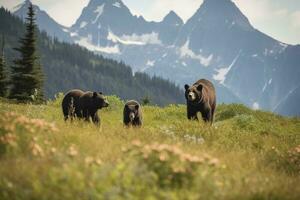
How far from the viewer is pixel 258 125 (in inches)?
879

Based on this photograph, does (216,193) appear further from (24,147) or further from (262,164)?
(262,164)

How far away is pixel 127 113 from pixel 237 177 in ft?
41.2

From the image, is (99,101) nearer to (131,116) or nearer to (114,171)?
(131,116)

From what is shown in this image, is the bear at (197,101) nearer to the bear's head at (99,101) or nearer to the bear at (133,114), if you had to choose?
the bear at (133,114)

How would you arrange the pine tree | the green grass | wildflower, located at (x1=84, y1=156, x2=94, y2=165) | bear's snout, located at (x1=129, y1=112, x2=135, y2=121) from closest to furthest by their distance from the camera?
the green grass → wildflower, located at (x1=84, y1=156, x2=94, y2=165) → bear's snout, located at (x1=129, y1=112, x2=135, y2=121) → the pine tree

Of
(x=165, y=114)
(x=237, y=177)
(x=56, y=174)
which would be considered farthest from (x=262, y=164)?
(x=165, y=114)

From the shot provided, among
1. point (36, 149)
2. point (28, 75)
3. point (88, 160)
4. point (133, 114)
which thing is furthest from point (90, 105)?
point (28, 75)

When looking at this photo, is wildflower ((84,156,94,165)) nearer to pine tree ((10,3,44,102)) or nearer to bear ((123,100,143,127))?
bear ((123,100,143,127))

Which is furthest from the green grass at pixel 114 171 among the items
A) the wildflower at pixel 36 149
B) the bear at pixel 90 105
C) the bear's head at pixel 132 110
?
the bear at pixel 90 105

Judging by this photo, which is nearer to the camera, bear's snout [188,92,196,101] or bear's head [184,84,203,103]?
bear's snout [188,92,196,101]

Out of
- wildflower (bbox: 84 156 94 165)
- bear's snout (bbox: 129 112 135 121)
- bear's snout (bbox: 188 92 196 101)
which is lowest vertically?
bear's snout (bbox: 129 112 135 121)

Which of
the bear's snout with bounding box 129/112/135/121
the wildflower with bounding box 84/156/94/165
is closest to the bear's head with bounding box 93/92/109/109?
the bear's snout with bounding box 129/112/135/121

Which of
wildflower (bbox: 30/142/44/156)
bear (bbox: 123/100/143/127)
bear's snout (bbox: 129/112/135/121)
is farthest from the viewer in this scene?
bear (bbox: 123/100/143/127)

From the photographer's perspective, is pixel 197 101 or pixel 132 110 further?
pixel 197 101
